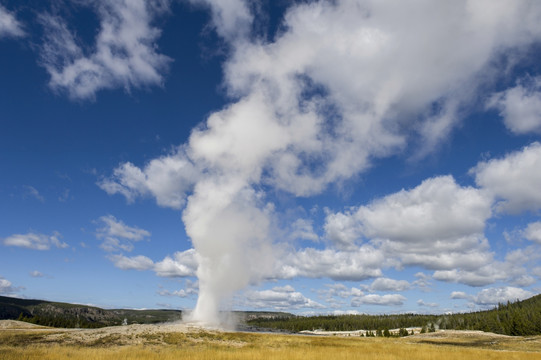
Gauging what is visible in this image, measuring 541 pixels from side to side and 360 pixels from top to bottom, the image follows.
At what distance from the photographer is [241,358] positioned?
20.5 meters

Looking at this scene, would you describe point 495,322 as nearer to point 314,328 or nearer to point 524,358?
point 314,328

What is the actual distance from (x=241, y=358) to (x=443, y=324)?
553 feet

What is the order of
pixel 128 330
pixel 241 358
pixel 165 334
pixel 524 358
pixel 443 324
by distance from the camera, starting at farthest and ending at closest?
pixel 443 324 < pixel 128 330 < pixel 165 334 < pixel 524 358 < pixel 241 358

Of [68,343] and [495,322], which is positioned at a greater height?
[495,322]

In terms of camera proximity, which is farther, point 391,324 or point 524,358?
point 391,324

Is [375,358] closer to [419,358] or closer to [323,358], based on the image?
[323,358]

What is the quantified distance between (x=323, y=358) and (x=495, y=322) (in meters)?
129

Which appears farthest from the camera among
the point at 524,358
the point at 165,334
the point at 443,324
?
the point at 443,324

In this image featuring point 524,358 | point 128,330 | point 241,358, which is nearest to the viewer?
point 241,358

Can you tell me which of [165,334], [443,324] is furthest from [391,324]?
[165,334]

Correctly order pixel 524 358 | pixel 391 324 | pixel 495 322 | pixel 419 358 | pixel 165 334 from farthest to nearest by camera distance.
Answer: pixel 391 324
pixel 495 322
pixel 165 334
pixel 524 358
pixel 419 358

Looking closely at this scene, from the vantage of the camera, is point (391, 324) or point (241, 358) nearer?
point (241, 358)

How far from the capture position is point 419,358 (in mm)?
23891

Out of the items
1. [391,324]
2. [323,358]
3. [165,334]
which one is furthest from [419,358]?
[391,324]
